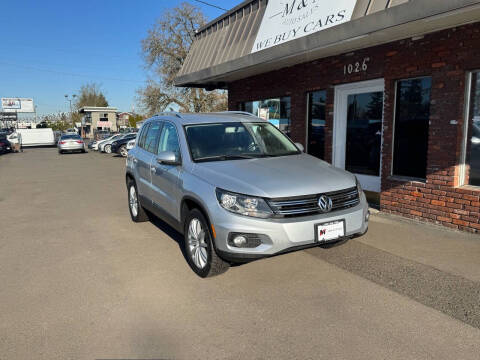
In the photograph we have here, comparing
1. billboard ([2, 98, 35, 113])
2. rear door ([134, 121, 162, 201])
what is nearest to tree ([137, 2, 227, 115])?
rear door ([134, 121, 162, 201])

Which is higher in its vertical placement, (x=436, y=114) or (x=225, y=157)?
(x=436, y=114)

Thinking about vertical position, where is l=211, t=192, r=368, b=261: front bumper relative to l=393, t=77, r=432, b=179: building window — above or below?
below

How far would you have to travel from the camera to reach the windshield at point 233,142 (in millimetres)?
4507

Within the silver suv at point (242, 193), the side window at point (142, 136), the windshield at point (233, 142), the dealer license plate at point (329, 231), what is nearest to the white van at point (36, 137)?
the side window at point (142, 136)

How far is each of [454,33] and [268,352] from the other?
530cm

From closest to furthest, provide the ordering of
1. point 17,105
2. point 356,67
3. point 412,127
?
point 412,127
point 356,67
point 17,105

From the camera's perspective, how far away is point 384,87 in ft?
22.2

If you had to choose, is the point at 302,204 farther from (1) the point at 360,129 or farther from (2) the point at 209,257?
(1) the point at 360,129

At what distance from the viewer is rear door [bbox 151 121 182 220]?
4.47m

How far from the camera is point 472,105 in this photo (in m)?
5.57

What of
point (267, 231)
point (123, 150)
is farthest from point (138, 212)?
point (123, 150)

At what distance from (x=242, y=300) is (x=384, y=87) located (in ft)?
16.2

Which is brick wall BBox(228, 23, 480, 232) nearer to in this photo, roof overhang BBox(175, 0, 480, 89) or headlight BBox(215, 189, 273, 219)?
roof overhang BBox(175, 0, 480, 89)

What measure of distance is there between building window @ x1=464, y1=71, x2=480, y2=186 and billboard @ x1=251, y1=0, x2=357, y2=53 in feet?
7.12
